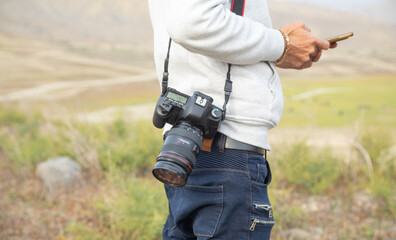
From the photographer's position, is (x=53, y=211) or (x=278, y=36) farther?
(x=53, y=211)

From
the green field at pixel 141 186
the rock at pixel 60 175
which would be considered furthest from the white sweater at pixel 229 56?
the rock at pixel 60 175

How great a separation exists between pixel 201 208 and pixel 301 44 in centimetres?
46

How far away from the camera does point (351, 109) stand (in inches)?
243

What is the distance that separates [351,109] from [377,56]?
722cm

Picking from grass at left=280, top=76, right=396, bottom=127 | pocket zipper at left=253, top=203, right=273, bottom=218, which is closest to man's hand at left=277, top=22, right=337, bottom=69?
pocket zipper at left=253, top=203, right=273, bottom=218

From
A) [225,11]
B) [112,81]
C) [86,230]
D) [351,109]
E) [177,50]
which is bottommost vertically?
[112,81]

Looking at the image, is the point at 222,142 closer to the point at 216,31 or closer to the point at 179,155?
the point at 179,155

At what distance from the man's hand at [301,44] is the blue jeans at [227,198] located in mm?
259

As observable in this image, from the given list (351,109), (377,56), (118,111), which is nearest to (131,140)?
(118,111)

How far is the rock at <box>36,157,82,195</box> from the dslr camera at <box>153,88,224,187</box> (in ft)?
8.46

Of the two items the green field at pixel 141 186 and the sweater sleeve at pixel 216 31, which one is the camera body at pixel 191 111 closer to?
the sweater sleeve at pixel 216 31

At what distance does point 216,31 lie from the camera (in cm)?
77

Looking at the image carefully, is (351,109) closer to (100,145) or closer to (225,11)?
(100,145)

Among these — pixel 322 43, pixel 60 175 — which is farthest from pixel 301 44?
pixel 60 175
